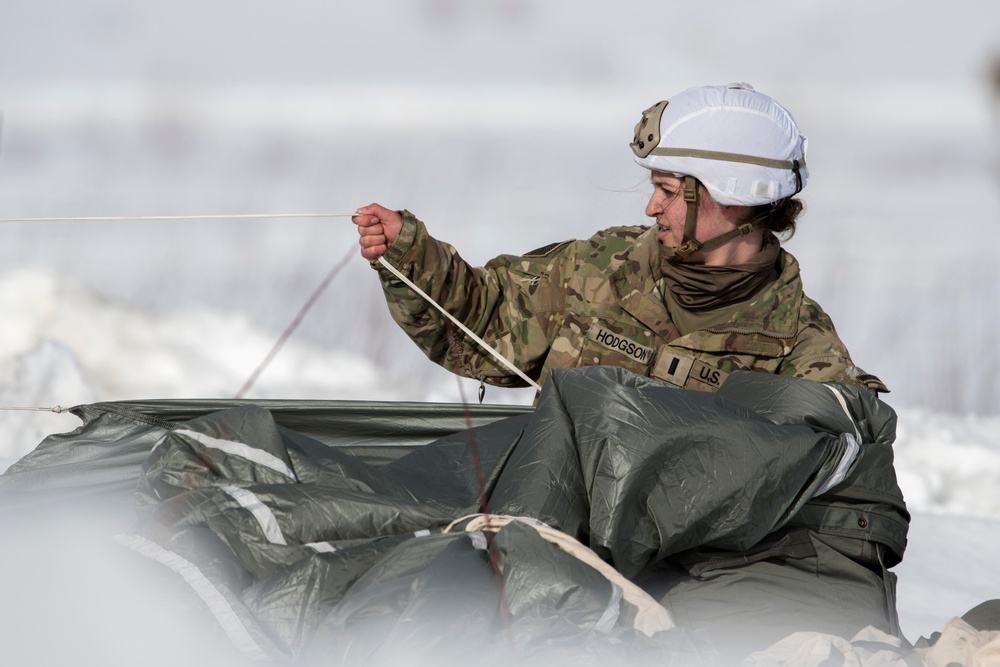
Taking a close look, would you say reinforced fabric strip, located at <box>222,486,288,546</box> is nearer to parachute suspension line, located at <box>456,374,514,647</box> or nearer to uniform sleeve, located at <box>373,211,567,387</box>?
parachute suspension line, located at <box>456,374,514,647</box>

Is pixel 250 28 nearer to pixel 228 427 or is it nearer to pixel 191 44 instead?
pixel 191 44

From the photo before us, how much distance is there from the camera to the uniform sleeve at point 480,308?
7.78 feet

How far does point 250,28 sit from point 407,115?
9.01ft

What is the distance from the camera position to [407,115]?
322 inches

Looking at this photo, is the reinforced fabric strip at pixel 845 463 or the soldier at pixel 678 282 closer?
the reinforced fabric strip at pixel 845 463

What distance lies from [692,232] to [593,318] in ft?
1.00

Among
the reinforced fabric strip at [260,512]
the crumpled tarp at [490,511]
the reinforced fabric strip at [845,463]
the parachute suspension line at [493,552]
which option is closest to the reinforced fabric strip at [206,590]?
the crumpled tarp at [490,511]

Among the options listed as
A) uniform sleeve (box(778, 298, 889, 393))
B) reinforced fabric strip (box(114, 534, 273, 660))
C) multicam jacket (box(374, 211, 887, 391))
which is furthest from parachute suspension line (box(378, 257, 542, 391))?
reinforced fabric strip (box(114, 534, 273, 660))

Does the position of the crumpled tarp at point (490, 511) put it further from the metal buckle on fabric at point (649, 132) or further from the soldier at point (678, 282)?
the metal buckle on fabric at point (649, 132)

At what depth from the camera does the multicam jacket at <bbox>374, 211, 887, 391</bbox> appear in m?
2.26


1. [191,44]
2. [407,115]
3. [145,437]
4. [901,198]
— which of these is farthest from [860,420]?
[191,44]

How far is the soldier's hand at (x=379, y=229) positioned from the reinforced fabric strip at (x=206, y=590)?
0.89 m

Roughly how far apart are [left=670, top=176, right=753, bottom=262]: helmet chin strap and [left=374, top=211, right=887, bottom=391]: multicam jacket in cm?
13

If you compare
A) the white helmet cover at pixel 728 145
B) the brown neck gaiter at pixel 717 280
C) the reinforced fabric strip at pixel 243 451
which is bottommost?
the reinforced fabric strip at pixel 243 451
